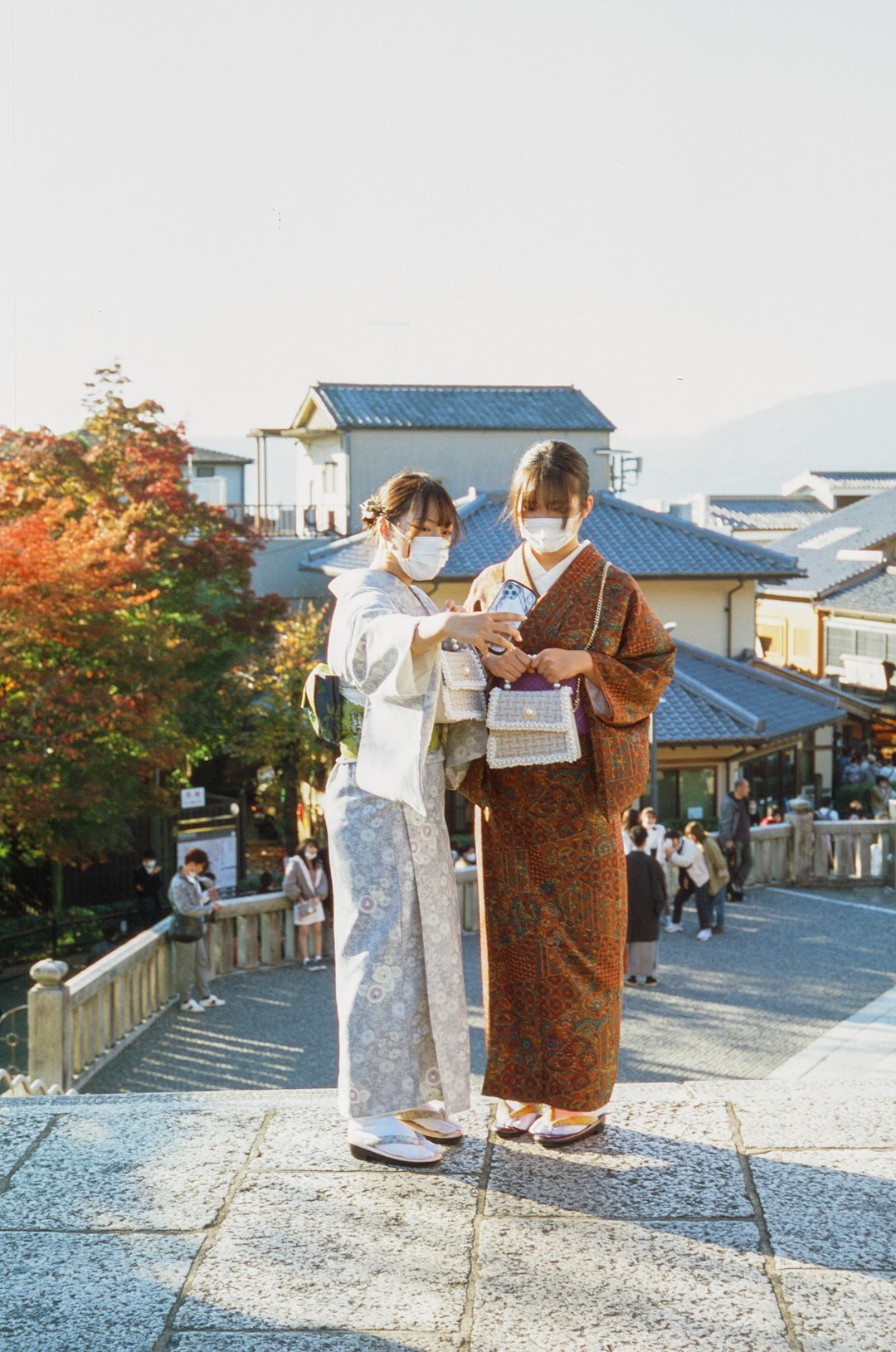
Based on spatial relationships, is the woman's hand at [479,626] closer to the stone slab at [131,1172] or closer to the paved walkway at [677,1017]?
the stone slab at [131,1172]

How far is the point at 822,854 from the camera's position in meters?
15.6

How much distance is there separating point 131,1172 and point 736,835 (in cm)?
1213

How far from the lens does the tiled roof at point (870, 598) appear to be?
3244 cm

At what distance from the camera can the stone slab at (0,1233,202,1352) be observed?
2461mm

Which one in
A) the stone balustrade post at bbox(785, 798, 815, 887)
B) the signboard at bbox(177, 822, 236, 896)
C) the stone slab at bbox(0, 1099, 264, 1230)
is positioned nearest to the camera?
the stone slab at bbox(0, 1099, 264, 1230)

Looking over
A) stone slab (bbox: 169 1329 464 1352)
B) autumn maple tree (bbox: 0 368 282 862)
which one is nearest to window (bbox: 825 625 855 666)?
autumn maple tree (bbox: 0 368 282 862)

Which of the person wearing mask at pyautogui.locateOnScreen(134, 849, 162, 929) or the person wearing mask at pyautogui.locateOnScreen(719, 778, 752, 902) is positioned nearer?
the person wearing mask at pyautogui.locateOnScreen(719, 778, 752, 902)

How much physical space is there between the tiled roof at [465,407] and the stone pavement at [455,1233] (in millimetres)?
29744

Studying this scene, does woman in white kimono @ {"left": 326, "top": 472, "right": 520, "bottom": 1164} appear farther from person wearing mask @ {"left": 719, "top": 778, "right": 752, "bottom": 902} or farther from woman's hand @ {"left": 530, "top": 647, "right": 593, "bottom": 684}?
person wearing mask @ {"left": 719, "top": 778, "right": 752, "bottom": 902}

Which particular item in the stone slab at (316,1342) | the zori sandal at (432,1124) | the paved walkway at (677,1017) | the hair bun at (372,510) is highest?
the hair bun at (372,510)

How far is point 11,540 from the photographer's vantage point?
13.1m

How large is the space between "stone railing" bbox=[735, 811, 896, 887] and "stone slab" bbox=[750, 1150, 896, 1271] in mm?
12582

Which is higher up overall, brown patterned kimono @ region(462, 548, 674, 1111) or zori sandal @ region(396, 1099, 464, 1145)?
brown patterned kimono @ region(462, 548, 674, 1111)

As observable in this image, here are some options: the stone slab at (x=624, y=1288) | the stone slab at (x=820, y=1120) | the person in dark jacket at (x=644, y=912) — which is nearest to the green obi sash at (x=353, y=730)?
the stone slab at (x=624, y=1288)
